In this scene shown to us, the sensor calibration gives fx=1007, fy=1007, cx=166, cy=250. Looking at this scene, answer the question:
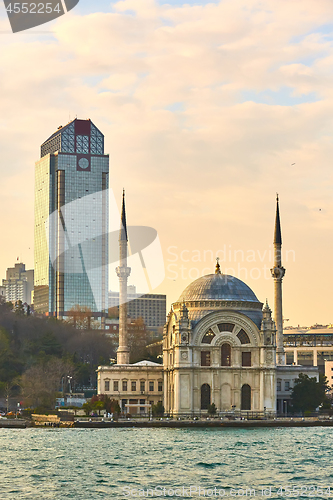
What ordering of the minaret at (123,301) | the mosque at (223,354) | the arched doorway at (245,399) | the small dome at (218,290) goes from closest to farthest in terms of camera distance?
1. the mosque at (223,354)
2. the arched doorway at (245,399)
3. the small dome at (218,290)
4. the minaret at (123,301)

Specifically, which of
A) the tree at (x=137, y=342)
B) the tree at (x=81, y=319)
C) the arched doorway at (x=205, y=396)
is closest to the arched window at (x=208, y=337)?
the arched doorway at (x=205, y=396)

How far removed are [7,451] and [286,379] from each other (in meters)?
50.6

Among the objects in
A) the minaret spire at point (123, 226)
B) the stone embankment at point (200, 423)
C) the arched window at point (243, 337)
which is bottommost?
the stone embankment at point (200, 423)

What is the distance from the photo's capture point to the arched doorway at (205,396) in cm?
10400

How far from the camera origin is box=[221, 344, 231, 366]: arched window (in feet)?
342

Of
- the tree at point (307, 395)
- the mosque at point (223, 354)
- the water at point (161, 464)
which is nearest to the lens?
the water at point (161, 464)

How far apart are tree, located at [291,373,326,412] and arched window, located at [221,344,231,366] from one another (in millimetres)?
9219

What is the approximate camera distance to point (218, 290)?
107 metres

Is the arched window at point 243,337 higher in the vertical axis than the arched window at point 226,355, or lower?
higher

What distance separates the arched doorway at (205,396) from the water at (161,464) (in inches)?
799

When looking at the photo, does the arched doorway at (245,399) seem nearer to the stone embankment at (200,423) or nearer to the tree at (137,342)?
the stone embankment at (200,423)

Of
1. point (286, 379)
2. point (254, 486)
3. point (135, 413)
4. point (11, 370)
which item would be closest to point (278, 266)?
point (286, 379)

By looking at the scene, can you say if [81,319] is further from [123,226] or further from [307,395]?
[307,395]

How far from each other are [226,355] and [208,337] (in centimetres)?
266
